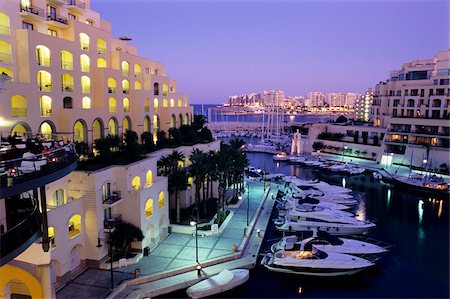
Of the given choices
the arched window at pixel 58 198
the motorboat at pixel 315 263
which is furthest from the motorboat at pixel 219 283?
the arched window at pixel 58 198

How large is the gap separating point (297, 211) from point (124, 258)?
2167 centimetres

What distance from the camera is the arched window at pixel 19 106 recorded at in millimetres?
27173

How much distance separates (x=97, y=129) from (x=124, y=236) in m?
12.7

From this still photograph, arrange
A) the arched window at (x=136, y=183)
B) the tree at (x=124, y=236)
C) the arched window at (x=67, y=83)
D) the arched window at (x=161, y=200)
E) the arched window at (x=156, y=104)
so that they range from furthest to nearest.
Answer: the arched window at (x=156, y=104)
the arched window at (x=161, y=200)
the arched window at (x=67, y=83)
the arched window at (x=136, y=183)
the tree at (x=124, y=236)

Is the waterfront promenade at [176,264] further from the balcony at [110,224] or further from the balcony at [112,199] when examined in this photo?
the balcony at [112,199]

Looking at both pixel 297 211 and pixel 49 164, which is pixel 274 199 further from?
pixel 49 164

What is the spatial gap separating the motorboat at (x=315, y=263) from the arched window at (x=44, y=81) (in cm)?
2446

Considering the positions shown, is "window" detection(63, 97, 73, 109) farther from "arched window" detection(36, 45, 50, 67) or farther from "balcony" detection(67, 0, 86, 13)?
"balcony" detection(67, 0, 86, 13)

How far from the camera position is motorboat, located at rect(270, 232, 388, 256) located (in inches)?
1282

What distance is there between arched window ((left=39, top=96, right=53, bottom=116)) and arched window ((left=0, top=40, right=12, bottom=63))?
3985 mm

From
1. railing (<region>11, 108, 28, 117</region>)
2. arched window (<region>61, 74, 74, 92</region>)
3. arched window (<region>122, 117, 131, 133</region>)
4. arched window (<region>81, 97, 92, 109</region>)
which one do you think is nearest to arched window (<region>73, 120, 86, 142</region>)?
arched window (<region>81, 97, 92, 109</region>)

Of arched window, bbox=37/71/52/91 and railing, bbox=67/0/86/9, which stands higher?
railing, bbox=67/0/86/9

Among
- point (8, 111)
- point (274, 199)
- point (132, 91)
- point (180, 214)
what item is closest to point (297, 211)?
point (274, 199)

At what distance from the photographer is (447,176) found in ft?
217
